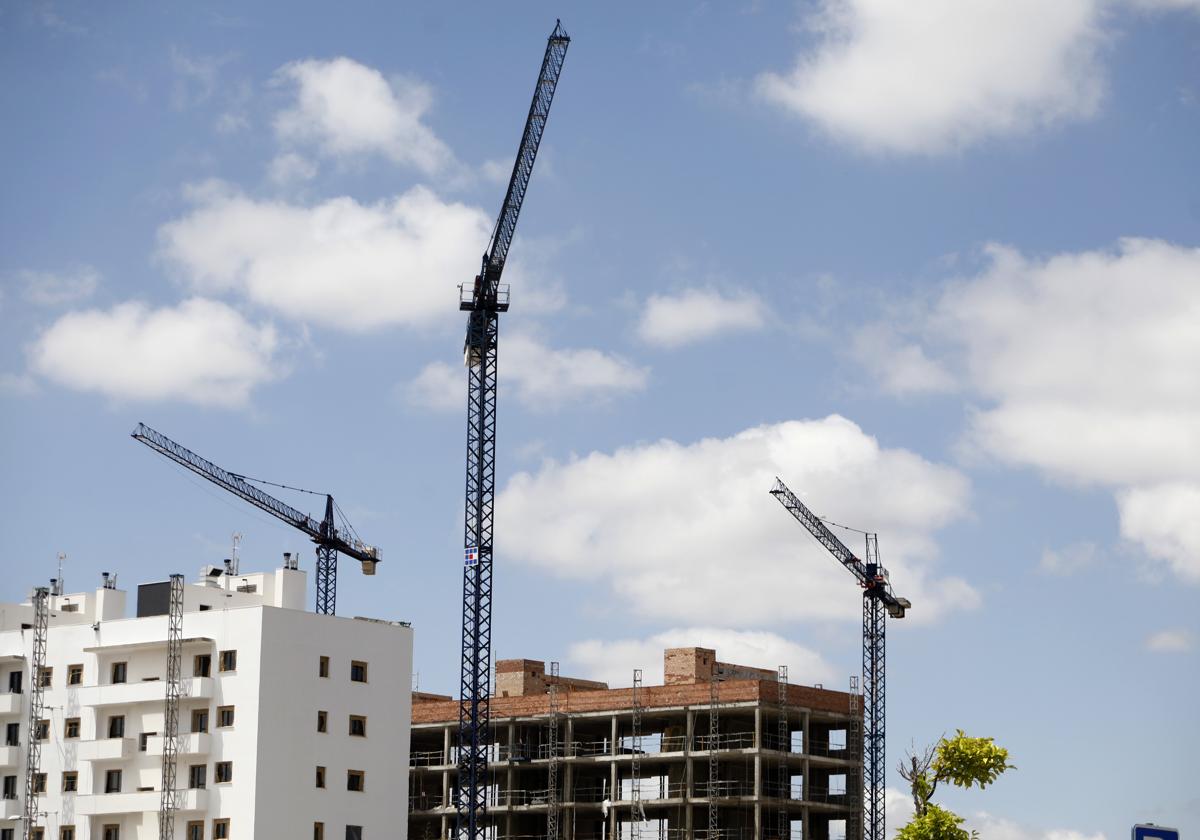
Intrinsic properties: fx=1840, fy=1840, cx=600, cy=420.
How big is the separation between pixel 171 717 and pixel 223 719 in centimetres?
301

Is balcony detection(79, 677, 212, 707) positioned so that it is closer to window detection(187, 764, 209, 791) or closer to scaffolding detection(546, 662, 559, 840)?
window detection(187, 764, 209, 791)

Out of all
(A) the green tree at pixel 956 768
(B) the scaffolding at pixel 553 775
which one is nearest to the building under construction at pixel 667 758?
(B) the scaffolding at pixel 553 775

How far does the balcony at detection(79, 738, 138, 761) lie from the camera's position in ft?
352

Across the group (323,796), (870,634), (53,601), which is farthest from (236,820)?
(870,634)

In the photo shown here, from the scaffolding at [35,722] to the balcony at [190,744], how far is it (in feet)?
28.3

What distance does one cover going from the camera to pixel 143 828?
348 feet

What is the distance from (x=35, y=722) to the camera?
363 ft

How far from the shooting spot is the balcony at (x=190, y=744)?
344 feet

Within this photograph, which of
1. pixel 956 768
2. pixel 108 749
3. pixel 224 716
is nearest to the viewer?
pixel 956 768

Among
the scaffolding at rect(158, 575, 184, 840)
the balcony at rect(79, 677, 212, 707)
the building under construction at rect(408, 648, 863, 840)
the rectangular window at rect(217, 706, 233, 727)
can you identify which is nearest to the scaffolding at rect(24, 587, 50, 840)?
the balcony at rect(79, 677, 212, 707)

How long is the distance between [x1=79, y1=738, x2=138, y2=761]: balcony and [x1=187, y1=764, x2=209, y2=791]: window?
402 centimetres

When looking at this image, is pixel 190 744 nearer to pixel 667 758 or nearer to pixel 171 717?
pixel 171 717

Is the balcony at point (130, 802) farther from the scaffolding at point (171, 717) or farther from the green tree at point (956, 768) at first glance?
the green tree at point (956, 768)

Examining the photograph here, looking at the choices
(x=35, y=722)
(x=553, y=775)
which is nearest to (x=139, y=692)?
(x=35, y=722)
